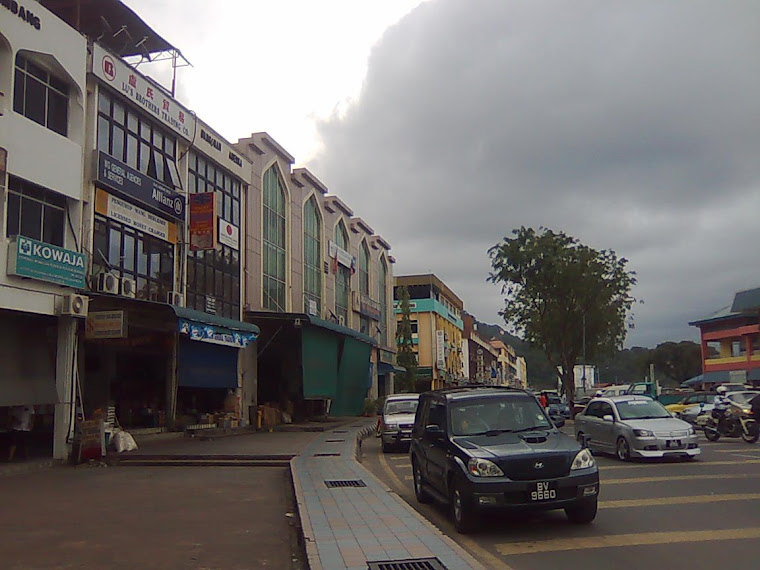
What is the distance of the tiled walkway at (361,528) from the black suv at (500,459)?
61 centimetres

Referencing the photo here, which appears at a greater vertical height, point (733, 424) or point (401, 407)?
point (401, 407)

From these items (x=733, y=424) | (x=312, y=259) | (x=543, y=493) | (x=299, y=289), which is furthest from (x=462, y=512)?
(x=312, y=259)

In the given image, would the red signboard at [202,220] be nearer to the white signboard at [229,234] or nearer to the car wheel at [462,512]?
the white signboard at [229,234]

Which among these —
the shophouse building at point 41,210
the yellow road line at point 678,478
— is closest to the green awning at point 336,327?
the shophouse building at point 41,210

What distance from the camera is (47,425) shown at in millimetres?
22438

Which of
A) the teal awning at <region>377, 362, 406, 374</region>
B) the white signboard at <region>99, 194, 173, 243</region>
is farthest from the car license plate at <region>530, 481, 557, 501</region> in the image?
the teal awning at <region>377, 362, 406, 374</region>

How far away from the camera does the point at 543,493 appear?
28.1 feet

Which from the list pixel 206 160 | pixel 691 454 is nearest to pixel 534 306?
pixel 206 160

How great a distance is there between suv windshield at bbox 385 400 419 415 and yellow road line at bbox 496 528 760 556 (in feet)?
43.9

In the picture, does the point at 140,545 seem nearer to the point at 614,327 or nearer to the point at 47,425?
the point at 47,425

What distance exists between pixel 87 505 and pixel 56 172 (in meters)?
9.16

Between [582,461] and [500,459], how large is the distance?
42.6 inches

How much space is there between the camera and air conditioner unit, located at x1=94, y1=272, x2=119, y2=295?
1964cm

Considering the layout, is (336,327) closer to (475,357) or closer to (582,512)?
(582,512)
